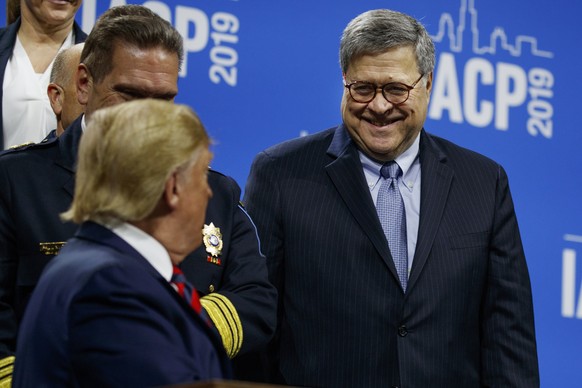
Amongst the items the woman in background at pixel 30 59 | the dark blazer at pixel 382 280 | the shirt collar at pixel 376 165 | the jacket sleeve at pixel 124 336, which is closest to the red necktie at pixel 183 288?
the jacket sleeve at pixel 124 336

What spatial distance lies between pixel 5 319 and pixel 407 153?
1136 millimetres

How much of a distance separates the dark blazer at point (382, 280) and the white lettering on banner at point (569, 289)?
123 centimetres

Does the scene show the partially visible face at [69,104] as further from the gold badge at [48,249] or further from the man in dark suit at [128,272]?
the man in dark suit at [128,272]

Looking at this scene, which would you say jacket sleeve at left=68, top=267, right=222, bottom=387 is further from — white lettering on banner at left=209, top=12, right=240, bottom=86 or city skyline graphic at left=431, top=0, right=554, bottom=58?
city skyline graphic at left=431, top=0, right=554, bottom=58

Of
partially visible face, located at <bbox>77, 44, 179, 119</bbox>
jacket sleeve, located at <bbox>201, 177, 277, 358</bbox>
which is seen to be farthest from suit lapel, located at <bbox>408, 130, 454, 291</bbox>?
partially visible face, located at <bbox>77, 44, 179, 119</bbox>

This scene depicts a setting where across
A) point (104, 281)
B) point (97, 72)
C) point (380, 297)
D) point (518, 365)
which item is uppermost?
point (97, 72)

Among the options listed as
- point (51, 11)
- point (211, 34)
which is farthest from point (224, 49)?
point (51, 11)

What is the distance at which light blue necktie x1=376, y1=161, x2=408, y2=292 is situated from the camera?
2842mm

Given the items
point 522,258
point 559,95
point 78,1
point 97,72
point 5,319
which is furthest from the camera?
point 559,95

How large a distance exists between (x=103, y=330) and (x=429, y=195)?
136 cm

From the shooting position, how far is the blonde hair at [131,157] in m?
1.78

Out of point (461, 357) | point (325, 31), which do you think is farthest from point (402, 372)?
point (325, 31)

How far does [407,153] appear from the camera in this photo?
2.97 metres

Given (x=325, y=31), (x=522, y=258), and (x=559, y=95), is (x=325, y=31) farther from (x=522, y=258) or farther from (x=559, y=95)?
(x=522, y=258)
